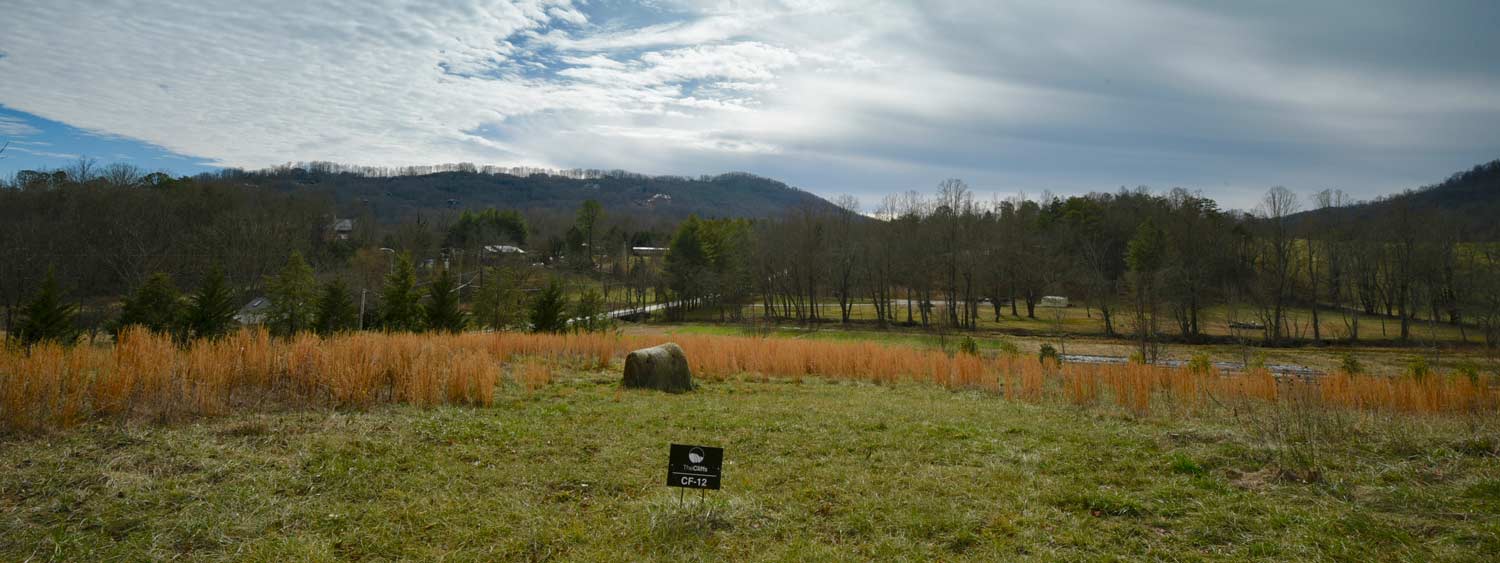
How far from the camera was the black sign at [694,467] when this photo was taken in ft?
17.5

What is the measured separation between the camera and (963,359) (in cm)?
1744

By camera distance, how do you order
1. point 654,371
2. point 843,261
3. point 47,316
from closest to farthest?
point 654,371 → point 47,316 → point 843,261

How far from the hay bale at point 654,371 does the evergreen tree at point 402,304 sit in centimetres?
1698

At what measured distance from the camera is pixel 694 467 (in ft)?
17.7

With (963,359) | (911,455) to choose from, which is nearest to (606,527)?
(911,455)

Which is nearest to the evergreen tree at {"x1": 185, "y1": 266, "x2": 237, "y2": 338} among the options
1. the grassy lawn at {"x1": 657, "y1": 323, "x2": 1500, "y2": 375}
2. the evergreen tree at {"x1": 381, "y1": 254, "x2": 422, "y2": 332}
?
the evergreen tree at {"x1": 381, "y1": 254, "x2": 422, "y2": 332}

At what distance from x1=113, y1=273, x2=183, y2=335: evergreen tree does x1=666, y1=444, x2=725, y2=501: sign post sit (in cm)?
2542

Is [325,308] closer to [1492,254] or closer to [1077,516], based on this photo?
[1077,516]

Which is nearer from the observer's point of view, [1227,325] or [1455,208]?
[1227,325]

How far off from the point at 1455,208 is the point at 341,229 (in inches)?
4798

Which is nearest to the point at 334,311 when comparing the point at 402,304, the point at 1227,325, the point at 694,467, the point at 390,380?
the point at 402,304

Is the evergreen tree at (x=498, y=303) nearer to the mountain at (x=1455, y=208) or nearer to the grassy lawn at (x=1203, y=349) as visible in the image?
the grassy lawn at (x=1203, y=349)

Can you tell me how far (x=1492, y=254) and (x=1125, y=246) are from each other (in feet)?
86.6

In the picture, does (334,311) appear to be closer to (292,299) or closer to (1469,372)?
(292,299)
